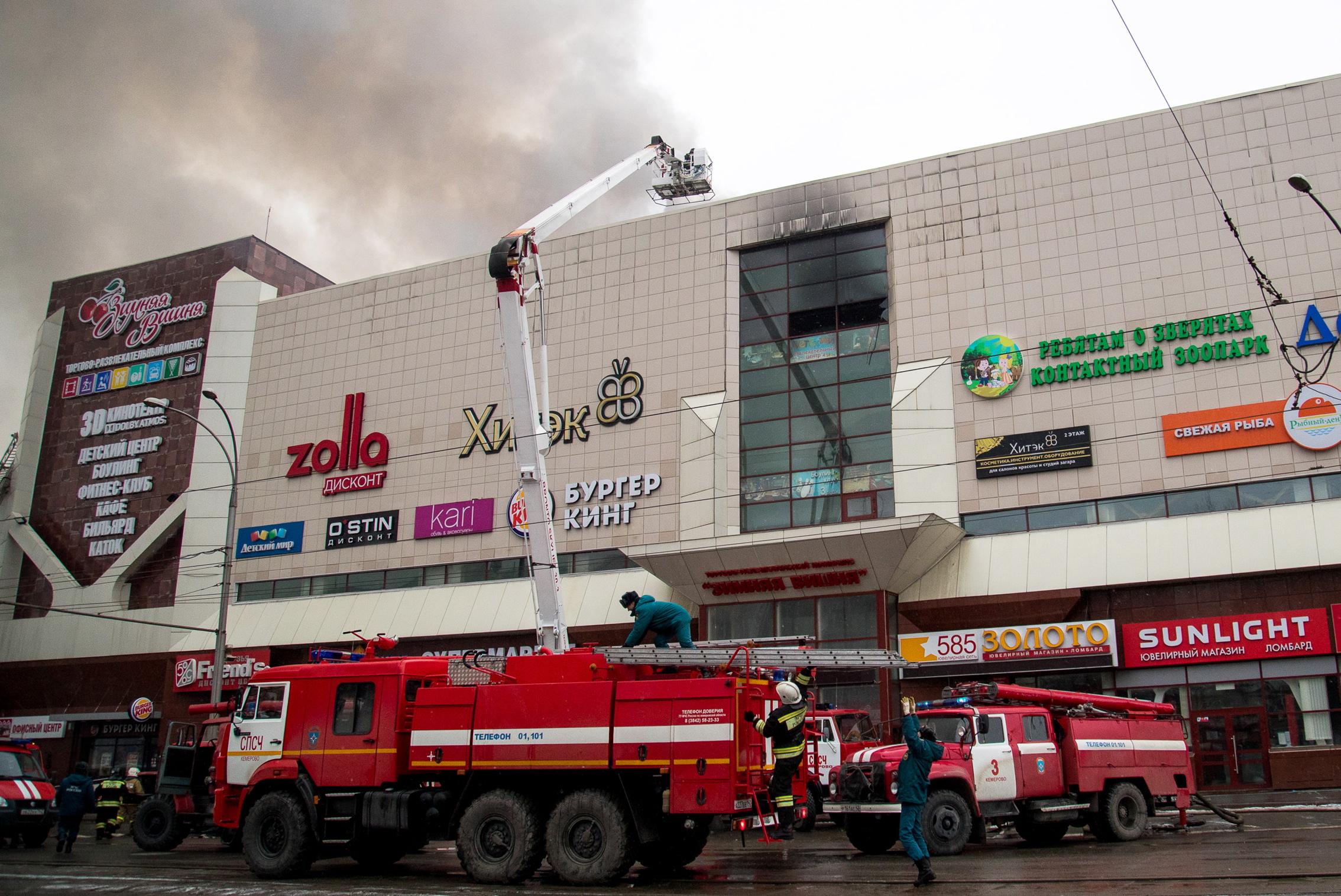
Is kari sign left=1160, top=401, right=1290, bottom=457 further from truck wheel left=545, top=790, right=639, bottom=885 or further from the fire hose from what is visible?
truck wheel left=545, top=790, right=639, bottom=885

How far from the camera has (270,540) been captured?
4459 centimetres

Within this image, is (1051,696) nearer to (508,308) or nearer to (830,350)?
(508,308)

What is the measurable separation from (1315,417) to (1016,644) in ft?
32.2

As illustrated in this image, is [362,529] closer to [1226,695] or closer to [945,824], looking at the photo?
[1226,695]

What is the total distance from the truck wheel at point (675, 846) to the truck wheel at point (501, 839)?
139 centimetres

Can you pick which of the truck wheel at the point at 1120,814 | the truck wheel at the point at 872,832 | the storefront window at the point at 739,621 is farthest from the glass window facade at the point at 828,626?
the truck wheel at the point at 872,832

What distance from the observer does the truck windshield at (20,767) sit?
23.5m

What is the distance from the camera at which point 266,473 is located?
4541 centimetres

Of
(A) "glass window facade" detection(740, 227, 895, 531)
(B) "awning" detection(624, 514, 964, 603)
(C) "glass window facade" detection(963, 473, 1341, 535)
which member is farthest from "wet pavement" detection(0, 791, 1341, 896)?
(A) "glass window facade" detection(740, 227, 895, 531)

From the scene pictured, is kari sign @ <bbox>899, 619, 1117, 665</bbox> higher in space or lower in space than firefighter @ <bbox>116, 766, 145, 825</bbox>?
higher

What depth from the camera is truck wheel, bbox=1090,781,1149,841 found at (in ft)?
59.5

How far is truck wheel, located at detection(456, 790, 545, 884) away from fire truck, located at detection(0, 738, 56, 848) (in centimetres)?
1337

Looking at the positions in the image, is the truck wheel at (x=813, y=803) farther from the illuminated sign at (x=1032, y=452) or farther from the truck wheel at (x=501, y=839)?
the illuminated sign at (x=1032, y=452)

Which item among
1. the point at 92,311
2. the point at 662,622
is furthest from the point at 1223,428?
the point at 92,311
